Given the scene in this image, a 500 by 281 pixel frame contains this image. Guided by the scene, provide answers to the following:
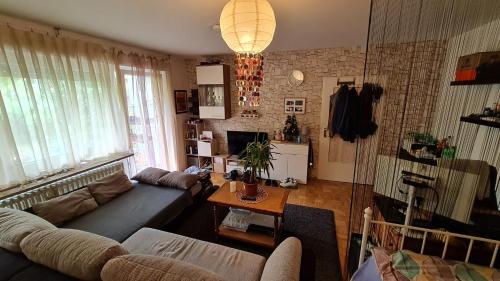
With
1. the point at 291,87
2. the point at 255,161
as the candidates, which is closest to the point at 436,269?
the point at 255,161

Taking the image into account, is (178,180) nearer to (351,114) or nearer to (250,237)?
(250,237)

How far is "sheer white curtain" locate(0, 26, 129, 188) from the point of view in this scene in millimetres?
1849

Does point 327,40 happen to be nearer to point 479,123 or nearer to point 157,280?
point 479,123

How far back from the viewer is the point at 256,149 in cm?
207

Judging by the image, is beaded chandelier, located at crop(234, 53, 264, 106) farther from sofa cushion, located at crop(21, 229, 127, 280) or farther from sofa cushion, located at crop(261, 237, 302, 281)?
sofa cushion, located at crop(21, 229, 127, 280)

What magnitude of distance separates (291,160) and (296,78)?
144 cm

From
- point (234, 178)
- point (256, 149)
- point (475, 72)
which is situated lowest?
point (234, 178)

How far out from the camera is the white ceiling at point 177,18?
166cm

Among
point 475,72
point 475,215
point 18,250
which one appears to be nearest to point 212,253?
point 18,250

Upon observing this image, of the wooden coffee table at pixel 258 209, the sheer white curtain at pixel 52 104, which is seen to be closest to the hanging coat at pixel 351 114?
the wooden coffee table at pixel 258 209

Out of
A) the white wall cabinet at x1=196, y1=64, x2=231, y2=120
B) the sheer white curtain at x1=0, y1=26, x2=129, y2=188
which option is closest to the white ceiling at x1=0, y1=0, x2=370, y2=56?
the sheer white curtain at x1=0, y1=26, x2=129, y2=188

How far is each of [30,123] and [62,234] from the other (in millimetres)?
1440

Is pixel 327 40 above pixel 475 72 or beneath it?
above

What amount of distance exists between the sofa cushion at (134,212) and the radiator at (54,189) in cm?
44
